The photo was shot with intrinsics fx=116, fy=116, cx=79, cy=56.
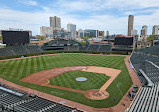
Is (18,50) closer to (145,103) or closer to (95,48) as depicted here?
(95,48)

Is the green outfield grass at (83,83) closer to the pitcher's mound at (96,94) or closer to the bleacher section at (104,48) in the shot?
the pitcher's mound at (96,94)

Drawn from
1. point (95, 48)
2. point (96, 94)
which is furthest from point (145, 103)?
point (95, 48)

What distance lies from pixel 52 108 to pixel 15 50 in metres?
61.3

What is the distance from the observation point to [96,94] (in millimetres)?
22078

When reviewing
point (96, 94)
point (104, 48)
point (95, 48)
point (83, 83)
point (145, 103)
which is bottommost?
point (96, 94)

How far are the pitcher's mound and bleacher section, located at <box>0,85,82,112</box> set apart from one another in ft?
20.6

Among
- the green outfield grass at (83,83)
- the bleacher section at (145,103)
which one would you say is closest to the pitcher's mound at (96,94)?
the green outfield grass at (83,83)

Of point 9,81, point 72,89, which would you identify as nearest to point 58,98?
point 72,89

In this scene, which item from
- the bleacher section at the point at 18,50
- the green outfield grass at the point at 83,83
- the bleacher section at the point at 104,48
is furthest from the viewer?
the bleacher section at the point at 104,48

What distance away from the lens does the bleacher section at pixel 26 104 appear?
14.8 meters

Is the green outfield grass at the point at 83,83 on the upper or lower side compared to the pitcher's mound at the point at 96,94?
upper

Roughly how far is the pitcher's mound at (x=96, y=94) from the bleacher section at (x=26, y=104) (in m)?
6.27

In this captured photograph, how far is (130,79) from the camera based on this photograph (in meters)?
29.3

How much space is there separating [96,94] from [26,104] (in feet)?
39.9
